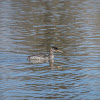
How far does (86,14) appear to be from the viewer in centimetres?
4131

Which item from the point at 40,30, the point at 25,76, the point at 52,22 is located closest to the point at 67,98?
the point at 25,76

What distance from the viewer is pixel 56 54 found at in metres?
23.1

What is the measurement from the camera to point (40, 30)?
3142cm

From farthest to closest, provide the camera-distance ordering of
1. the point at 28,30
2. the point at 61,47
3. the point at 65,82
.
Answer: the point at 28,30 → the point at 61,47 → the point at 65,82

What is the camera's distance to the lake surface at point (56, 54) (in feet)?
48.0

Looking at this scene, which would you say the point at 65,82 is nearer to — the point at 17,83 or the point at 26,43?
the point at 17,83

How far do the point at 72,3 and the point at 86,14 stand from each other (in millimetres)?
11890

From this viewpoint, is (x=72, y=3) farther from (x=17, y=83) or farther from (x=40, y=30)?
(x=17, y=83)

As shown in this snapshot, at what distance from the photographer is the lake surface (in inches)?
576

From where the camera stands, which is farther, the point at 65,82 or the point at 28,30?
the point at 28,30

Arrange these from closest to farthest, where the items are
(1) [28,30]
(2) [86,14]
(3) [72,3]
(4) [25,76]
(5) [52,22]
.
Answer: (4) [25,76] < (1) [28,30] < (5) [52,22] < (2) [86,14] < (3) [72,3]

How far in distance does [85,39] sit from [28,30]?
20.7 ft

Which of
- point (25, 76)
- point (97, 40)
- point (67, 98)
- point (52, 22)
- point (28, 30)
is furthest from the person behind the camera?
point (52, 22)

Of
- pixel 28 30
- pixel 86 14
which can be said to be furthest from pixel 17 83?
pixel 86 14
